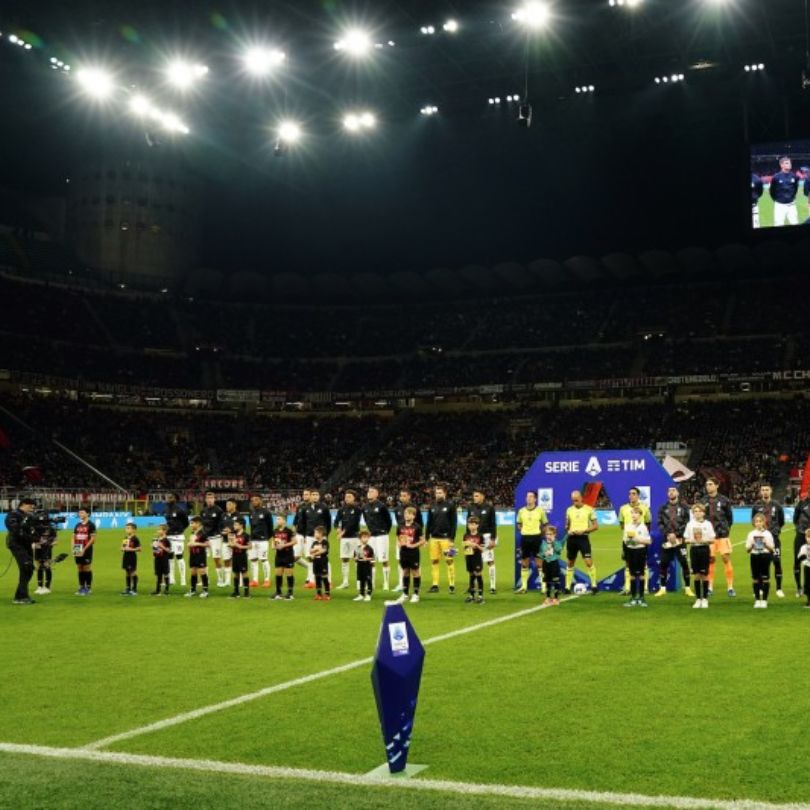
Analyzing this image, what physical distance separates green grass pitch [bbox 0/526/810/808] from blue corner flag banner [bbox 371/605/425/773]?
14.3 inches

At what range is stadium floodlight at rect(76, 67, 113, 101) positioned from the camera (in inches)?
1153

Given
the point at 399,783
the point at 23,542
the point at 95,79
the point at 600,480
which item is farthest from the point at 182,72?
the point at 399,783

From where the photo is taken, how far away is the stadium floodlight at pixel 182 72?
28.9 m

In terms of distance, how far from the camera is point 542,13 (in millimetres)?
27016

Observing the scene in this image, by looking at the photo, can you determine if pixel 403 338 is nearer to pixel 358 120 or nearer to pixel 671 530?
pixel 358 120

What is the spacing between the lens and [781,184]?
3631 cm

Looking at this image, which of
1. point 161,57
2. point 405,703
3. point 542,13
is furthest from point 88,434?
point 405,703

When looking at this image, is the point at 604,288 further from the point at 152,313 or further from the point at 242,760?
the point at 242,760

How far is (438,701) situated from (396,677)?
294 centimetres

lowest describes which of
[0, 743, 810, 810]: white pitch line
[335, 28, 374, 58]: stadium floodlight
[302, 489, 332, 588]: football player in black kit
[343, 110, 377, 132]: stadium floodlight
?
[0, 743, 810, 810]: white pitch line

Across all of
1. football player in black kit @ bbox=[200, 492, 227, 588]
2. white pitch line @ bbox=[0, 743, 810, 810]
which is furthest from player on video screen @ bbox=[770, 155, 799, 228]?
white pitch line @ bbox=[0, 743, 810, 810]

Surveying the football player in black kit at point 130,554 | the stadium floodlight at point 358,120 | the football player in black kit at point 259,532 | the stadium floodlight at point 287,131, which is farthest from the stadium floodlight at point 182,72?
the football player in black kit at point 130,554

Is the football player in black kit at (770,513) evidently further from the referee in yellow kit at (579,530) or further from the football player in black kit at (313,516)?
the football player in black kit at (313,516)

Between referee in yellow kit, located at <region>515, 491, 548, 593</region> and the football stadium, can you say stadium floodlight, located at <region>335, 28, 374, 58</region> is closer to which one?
the football stadium
